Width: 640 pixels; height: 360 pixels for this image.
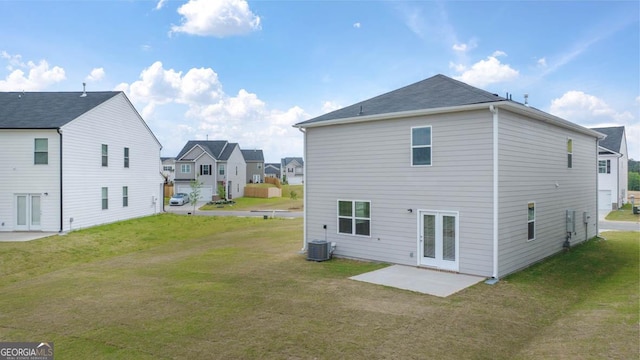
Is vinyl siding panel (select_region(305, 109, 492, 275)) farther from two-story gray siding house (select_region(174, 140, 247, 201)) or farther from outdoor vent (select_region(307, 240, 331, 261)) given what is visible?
two-story gray siding house (select_region(174, 140, 247, 201))

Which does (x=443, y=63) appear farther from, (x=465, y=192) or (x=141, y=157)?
(x=141, y=157)

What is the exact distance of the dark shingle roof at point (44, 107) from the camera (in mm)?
20031

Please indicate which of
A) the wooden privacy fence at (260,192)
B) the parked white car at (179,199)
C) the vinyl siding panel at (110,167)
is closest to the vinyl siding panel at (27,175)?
the vinyl siding panel at (110,167)

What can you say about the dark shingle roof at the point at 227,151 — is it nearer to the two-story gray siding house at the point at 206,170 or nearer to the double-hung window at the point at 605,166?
Result: the two-story gray siding house at the point at 206,170

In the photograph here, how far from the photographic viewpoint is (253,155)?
213 ft

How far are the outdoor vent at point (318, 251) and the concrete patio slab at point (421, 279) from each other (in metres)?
2.38

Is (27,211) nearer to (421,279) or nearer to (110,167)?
(110,167)

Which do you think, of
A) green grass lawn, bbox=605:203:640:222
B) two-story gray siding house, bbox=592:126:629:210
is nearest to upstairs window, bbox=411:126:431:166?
green grass lawn, bbox=605:203:640:222

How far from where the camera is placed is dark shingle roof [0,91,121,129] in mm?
20031

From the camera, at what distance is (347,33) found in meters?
19.5

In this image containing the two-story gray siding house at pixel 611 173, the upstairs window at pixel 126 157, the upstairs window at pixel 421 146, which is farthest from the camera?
the two-story gray siding house at pixel 611 173

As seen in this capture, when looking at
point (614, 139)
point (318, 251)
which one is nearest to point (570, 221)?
point (318, 251)

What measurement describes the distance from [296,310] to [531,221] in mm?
8899

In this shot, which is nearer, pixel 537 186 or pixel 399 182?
pixel 399 182
